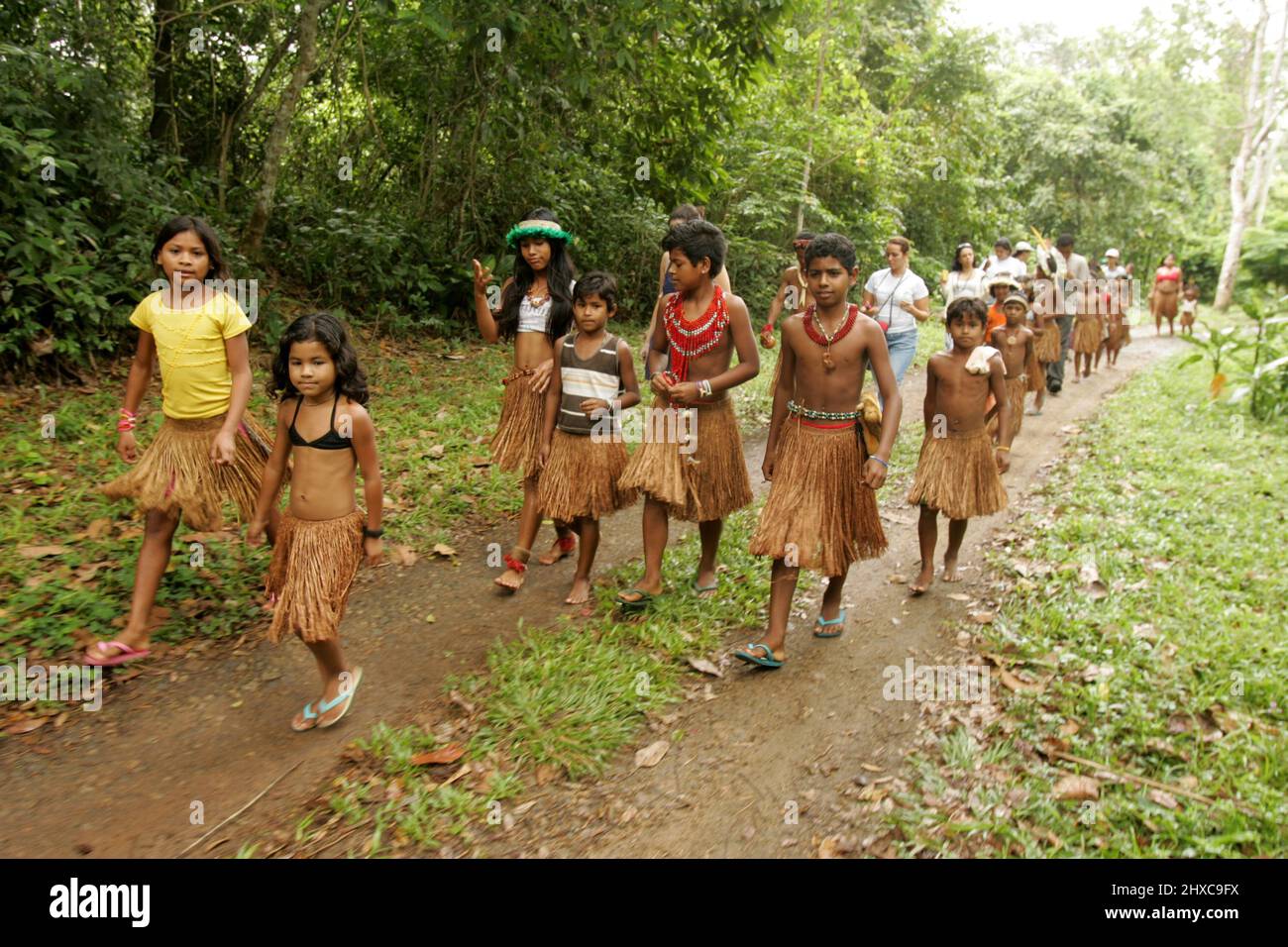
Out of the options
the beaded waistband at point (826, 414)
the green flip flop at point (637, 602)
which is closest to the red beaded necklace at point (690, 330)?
the beaded waistband at point (826, 414)

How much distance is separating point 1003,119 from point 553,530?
22.9 metres

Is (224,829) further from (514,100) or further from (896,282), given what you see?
(514,100)

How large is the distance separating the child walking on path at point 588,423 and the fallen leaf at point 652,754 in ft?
4.45

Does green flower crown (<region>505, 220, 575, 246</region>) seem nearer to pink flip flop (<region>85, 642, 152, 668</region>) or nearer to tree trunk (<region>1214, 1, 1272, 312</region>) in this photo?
pink flip flop (<region>85, 642, 152, 668</region>)

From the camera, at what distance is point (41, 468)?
534 centimetres

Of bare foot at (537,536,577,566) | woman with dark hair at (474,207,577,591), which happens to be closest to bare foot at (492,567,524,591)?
woman with dark hair at (474,207,577,591)

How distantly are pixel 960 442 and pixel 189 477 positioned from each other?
4053 millimetres

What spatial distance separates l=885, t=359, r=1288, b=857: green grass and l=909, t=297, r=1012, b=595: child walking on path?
1.65 ft

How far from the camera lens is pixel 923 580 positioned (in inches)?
195

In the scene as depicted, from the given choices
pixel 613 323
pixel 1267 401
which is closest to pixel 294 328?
pixel 613 323

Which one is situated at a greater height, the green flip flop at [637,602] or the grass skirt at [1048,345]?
the grass skirt at [1048,345]

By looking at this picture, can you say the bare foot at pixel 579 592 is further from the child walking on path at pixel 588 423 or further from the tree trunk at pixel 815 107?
the tree trunk at pixel 815 107

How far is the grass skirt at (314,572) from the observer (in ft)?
10.7

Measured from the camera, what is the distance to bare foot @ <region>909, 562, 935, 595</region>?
16.2 feet
